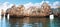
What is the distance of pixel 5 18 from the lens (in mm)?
3684

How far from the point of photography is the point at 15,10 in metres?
3.82

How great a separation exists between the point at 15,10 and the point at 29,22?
51 cm

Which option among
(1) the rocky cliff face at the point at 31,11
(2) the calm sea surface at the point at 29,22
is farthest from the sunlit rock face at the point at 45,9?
(2) the calm sea surface at the point at 29,22

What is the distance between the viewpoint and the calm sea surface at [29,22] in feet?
11.5

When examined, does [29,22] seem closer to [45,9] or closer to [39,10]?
[39,10]

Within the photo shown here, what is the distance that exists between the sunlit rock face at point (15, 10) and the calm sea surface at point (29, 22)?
0.17m

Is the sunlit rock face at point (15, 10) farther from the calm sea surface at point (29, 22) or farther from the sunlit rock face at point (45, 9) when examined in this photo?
the sunlit rock face at point (45, 9)

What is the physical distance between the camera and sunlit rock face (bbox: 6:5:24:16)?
12.3ft

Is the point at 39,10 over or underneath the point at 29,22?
over

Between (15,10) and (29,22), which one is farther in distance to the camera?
(15,10)

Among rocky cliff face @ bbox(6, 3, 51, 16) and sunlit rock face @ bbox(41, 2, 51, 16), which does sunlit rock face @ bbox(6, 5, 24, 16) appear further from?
sunlit rock face @ bbox(41, 2, 51, 16)

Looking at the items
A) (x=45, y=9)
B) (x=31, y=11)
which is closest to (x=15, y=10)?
(x=31, y=11)

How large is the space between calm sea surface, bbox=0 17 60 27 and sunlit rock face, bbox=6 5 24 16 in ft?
0.55

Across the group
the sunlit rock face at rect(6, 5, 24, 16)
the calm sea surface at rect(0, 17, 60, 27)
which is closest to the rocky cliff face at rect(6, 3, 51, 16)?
the sunlit rock face at rect(6, 5, 24, 16)
